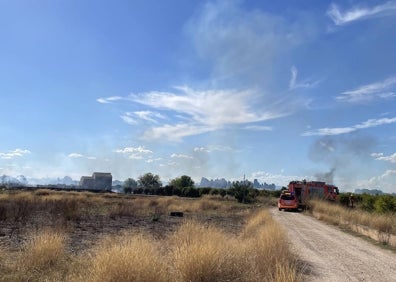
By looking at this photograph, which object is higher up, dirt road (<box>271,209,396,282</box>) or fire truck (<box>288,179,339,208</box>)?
fire truck (<box>288,179,339,208</box>)

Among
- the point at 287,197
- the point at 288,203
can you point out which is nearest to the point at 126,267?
the point at 288,203

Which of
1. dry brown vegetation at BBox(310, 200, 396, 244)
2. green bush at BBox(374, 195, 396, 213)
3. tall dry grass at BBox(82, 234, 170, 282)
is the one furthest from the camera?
green bush at BBox(374, 195, 396, 213)

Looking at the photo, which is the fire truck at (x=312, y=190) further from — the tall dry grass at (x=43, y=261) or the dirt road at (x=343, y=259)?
the tall dry grass at (x=43, y=261)

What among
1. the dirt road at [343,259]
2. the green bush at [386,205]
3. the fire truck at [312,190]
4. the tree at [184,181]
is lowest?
the dirt road at [343,259]

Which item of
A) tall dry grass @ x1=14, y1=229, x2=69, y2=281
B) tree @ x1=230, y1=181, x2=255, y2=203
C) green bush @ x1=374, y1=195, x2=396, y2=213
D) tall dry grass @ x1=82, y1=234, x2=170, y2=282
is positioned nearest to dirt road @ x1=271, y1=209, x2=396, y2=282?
tall dry grass @ x1=82, y1=234, x2=170, y2=282

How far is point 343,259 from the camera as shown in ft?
46.3

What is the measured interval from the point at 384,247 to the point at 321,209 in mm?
21996

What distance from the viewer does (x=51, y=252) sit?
10.9m

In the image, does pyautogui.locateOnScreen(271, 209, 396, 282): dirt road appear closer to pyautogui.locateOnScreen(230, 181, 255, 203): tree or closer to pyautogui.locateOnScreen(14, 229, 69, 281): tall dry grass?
pyautogui.locateOnScreen(14, 229, 69, 281): tall dry grass

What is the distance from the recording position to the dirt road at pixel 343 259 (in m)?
11.3

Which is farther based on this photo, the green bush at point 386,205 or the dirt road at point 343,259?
the green bush at point 386,205

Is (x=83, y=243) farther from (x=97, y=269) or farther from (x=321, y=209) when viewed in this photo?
(x=321, y=209)

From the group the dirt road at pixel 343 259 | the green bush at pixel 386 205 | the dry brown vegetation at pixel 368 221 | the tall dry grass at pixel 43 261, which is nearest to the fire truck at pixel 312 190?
the dry brown vegetation at pixel 368 221

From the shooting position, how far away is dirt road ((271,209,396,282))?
37.1ft
